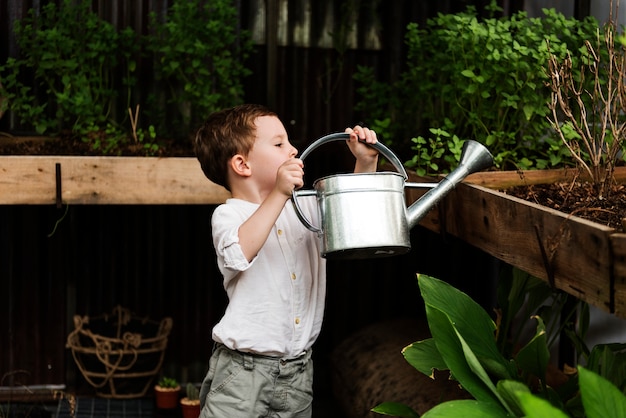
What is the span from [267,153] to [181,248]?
197cm

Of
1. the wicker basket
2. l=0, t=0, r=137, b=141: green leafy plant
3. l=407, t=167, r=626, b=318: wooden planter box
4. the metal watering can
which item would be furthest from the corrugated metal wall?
the metal watering can

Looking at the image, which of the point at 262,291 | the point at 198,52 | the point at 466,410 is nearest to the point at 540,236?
the point at 466,410

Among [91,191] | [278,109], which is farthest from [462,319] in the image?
[278,109]

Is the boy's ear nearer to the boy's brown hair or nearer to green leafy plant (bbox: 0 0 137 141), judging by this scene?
the boy's brown hair

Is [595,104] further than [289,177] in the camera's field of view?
Yes

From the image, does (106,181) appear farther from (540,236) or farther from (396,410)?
(540,236)

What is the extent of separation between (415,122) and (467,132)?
0.62 m

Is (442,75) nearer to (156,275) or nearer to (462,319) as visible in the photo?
(462,319)

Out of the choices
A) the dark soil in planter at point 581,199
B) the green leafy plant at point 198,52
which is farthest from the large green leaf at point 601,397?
the green leafy plant at point 198,52

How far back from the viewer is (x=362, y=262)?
4.68 metres

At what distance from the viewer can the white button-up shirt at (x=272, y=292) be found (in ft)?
8.45

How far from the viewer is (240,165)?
2.63m

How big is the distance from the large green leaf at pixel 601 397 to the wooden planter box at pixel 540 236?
15 centimetres

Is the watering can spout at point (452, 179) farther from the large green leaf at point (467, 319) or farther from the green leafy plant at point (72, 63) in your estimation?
the green leafy plant at point (72, 63)
